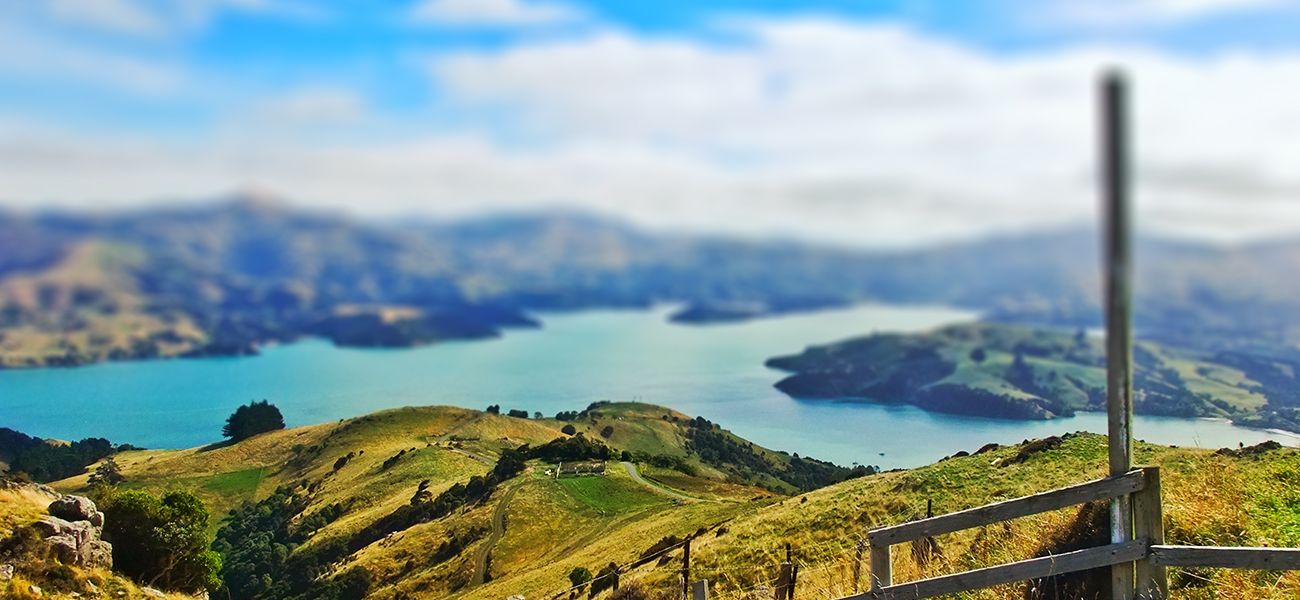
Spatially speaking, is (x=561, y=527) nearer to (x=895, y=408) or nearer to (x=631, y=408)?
(x=631, y=408)

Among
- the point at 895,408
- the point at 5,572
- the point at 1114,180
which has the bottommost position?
the point at 5,572

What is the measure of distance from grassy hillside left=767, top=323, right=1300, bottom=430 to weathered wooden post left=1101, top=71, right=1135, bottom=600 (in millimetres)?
48275

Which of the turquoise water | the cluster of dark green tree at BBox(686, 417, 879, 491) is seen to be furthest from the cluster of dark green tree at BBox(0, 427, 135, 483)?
the cluster of dark green tree at BBox(686, 417, 879, 491)

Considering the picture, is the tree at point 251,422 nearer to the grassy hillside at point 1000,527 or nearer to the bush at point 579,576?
the bush at point 579,576

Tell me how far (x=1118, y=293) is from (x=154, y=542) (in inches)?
1381

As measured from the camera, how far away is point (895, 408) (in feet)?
361

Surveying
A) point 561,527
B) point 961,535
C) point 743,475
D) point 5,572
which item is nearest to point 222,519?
point 561,527

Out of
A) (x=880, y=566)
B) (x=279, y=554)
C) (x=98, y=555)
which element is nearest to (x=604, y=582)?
Answer: (x=98, y=555)

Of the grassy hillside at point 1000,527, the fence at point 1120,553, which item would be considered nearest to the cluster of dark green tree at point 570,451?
the grassy hillside at point 1000,527

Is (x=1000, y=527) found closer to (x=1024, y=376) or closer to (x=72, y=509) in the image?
(x=72, y=509)

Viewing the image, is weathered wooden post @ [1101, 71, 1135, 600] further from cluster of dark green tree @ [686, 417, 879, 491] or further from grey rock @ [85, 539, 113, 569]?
cluster of dark green tree @ [686, 417, 879, 491]

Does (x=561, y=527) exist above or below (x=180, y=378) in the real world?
below

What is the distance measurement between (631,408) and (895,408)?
44.7 metres

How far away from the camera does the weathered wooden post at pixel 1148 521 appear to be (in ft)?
28.0
